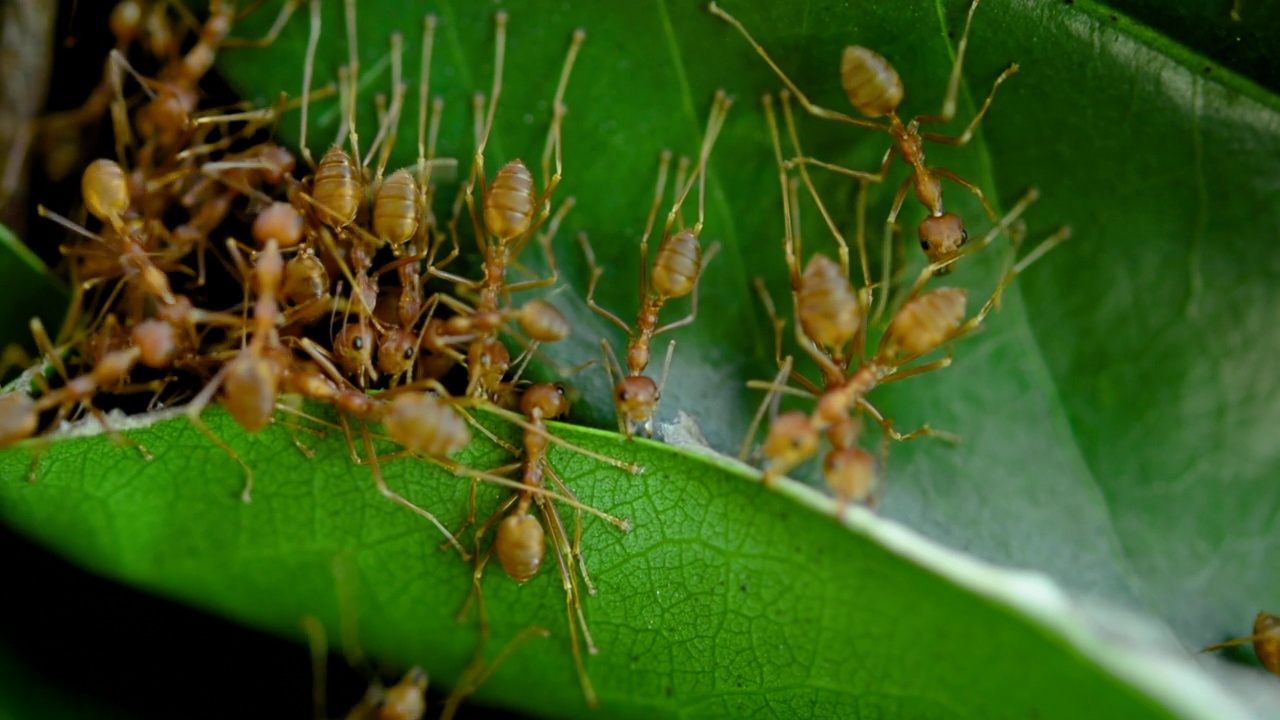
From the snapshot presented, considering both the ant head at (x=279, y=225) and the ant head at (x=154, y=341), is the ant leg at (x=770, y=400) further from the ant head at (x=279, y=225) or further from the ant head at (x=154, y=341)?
the ant head at (x=154, y=341)

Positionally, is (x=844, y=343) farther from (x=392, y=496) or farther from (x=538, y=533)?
(x=392, y=496)

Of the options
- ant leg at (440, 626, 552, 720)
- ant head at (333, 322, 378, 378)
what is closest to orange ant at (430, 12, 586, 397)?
ant head at (333, 322, 378, 378)

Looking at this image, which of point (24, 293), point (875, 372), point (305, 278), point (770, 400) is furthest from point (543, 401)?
point (24, 293)

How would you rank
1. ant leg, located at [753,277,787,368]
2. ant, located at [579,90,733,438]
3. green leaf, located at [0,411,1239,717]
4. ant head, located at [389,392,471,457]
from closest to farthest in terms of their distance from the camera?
green leaf, located at [0,411,1239,717]
ant head, located at [389,392,471,457]
ant, located at [579,90,733,438]
ant leg, located at [753,277,787,368]

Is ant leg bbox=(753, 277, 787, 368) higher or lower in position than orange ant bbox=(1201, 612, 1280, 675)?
higher

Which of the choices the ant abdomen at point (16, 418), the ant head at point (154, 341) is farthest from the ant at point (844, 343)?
the ant abdomen at point (16, 418)

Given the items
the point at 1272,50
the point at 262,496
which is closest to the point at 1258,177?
the point at 1272,50

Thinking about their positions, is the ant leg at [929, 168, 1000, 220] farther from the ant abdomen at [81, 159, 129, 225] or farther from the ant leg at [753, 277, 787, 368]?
the ant abdomen at [81, 159, 129, 225]

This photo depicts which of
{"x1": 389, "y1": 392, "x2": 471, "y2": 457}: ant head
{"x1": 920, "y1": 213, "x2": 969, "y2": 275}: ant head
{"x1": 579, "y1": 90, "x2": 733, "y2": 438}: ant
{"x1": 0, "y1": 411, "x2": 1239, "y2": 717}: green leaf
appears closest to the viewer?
{"x1": 0, "y1": 411, "x2": 1239, "y2": 717}: green leaf
